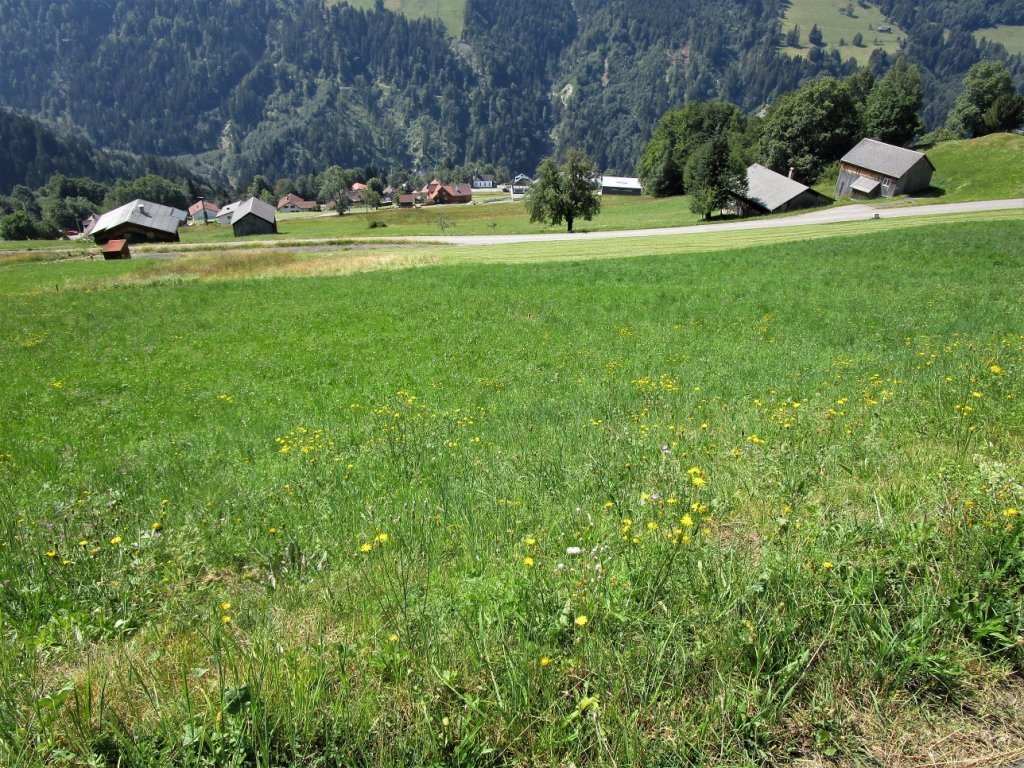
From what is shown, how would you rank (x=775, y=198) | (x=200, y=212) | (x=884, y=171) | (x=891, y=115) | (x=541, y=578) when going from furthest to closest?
(x=200, y=212) → (x=891, y=115) → (x=775, y=198) → (x=884, y=171) → (x=541, y=578)

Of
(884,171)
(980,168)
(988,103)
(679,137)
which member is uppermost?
(679,137)

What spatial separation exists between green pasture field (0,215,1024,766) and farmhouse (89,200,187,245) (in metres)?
98.1

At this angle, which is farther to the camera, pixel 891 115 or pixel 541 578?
pixel 891 115

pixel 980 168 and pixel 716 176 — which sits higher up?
pixel 716 176

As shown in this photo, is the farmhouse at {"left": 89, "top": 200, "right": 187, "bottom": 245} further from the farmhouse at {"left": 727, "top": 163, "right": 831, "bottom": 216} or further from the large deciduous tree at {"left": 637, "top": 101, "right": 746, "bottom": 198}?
the large deciduous tree at {"left": 637, "top": 101, "right": 746, "bottom": 198}

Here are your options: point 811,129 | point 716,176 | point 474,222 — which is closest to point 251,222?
point 474,222

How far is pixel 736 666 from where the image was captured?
2.97 metres

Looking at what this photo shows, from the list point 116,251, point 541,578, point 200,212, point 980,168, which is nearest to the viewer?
point 541,578

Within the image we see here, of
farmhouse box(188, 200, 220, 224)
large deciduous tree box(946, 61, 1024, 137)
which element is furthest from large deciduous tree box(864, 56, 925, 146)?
farmhouse box(188, 200, 220, 224)

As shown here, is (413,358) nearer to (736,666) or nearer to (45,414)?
(45,414)

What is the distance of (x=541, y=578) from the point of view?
3.62 meters

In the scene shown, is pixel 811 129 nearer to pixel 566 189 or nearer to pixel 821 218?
pixel 821 218

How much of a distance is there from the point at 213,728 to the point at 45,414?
1372cm

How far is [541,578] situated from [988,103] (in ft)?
400
